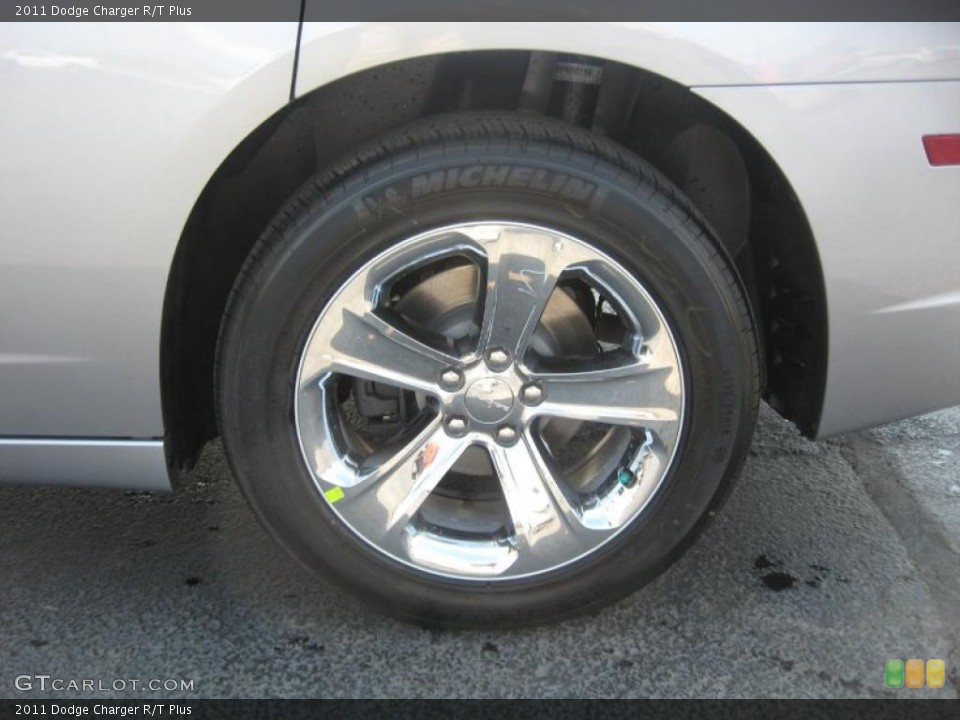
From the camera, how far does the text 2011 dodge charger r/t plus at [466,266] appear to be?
179 centimetres

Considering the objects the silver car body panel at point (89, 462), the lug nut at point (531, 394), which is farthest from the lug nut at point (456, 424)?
the silver car body panel at point (89, 462)

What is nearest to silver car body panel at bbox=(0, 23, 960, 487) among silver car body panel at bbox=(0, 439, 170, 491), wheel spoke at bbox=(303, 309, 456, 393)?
silver car body panel at bbox=(0, 439, 170, 491)

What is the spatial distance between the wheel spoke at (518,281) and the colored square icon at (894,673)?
38.9 inches

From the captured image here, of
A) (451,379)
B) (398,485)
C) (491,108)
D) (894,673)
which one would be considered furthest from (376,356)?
(894,673)

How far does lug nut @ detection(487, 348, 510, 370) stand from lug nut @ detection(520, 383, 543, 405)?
0.07 m

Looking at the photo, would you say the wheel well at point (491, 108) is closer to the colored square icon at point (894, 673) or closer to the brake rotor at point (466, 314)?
the brake rotor at point (466, 314)

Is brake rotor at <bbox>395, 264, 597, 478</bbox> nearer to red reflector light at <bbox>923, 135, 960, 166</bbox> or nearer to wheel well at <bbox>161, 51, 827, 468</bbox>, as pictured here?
wheel well at <bbox>161, 51, 827, 468</bbox>

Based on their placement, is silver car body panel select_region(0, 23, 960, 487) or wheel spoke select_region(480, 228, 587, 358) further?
wheel spoke select_region(480, 228, 587, 358)

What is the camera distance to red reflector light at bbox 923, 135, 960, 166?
1.84 meters

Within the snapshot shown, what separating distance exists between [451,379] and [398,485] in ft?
0.80

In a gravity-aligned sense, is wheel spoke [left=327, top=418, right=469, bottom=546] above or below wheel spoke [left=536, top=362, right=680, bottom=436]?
below

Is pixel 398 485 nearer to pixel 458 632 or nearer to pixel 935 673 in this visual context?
pixel 458 632

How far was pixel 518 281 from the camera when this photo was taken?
1942 millimetres
